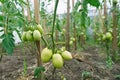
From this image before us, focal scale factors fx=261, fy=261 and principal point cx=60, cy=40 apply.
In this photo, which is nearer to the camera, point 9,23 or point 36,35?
point 36,35

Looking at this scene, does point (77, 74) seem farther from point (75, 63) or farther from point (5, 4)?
point (5, 4)

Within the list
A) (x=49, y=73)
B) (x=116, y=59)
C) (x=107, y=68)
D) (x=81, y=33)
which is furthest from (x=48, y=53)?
(x=81, y=33)

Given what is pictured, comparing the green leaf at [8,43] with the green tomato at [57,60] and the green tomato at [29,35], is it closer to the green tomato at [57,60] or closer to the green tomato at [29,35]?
the green tomato at [29,35]

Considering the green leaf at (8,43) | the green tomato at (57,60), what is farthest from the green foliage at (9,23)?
the green tomato at (57,60)

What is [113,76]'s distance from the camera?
349 cm

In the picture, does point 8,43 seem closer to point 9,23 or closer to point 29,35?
point 29,35

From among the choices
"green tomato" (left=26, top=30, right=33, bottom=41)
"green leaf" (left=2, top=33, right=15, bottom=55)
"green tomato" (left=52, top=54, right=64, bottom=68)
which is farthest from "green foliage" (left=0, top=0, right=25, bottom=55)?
"green tomato" (left=52, top=54, right=64, bottom=68)

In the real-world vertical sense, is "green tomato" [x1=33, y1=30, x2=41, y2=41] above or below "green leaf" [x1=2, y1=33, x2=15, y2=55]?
above

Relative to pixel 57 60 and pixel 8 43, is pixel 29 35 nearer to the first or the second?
pixel 8 43

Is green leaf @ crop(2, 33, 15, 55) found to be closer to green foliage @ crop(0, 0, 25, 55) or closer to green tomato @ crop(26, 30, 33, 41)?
green foliage @ crop(0, 0, 25, 55)

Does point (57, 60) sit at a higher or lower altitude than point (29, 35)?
lower

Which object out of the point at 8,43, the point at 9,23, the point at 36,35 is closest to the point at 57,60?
the point at 36,35

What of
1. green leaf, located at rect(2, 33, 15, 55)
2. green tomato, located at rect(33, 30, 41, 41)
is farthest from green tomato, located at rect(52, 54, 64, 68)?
green leaf, located at rect(2, 33, 15, 55)

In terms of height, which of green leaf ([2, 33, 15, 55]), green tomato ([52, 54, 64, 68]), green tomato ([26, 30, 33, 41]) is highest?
green tomato ([26, 30, 33, 41])
